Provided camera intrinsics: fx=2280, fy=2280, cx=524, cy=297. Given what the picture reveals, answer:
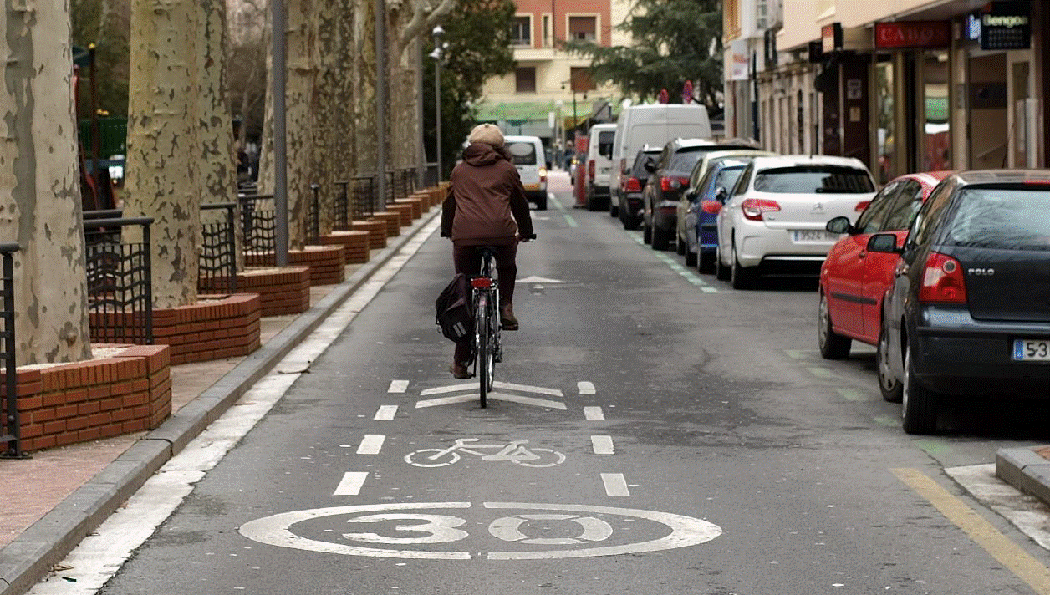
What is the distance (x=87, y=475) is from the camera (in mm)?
10094

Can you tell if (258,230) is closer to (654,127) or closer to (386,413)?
(386,413)

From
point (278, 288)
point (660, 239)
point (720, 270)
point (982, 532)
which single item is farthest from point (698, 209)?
point (982, 532)

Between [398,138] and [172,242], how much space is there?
4792cm

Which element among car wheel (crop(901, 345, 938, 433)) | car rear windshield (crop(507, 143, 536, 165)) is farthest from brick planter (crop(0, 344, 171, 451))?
car rear windshield (crop(507, 143, 536, 165))

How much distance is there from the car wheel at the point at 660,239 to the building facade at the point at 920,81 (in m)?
5.21

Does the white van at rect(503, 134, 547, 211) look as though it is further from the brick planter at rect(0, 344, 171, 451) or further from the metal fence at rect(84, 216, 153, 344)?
the brick planter at rect(0, 344, 171, 451)

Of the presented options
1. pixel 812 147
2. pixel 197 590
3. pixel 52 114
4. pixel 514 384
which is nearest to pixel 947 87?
pixel 812 147

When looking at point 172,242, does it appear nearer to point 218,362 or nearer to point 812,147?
point 218,362

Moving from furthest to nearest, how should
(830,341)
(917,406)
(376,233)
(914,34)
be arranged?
1. (914,34)
2. (376,233)
3. (830,341)
4. (917,406)

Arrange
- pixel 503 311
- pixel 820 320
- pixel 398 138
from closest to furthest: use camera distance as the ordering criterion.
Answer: pixel 503 311, pixel 820 320, pixel 398 138

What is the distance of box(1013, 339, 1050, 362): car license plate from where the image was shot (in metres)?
11.6

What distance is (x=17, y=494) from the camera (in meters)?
9.53

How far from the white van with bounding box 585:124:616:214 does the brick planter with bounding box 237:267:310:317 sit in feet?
113

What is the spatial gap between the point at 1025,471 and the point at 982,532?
1085 mm
